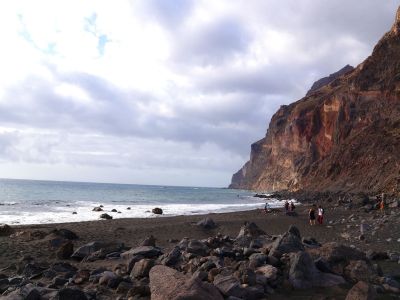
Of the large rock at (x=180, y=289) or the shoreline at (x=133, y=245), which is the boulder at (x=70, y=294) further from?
the large rock at (x=180, y=289)

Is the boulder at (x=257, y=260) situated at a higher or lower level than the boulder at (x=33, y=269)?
higher

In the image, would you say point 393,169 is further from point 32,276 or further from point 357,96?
point 32,276

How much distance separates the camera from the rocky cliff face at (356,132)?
5866cm

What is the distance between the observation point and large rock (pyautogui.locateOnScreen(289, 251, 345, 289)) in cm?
898

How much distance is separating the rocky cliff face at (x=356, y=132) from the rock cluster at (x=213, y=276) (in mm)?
35489

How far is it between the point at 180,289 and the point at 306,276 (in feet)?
10.1

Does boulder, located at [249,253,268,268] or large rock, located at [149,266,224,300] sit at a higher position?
boulder, located at [249,253,268,268]

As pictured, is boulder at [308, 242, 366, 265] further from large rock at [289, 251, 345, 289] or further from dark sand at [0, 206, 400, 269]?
dark sand at [0, 206, 400, 269]

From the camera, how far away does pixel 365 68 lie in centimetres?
7519

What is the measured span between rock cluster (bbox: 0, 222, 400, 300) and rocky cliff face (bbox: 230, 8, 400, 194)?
→ 35.5 m

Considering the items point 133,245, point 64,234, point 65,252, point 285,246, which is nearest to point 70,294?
point 285,246

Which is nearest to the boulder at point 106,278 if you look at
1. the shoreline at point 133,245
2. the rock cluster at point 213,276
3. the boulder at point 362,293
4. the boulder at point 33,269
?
the rock cluster at point 213,276

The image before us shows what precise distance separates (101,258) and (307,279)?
7.32 m

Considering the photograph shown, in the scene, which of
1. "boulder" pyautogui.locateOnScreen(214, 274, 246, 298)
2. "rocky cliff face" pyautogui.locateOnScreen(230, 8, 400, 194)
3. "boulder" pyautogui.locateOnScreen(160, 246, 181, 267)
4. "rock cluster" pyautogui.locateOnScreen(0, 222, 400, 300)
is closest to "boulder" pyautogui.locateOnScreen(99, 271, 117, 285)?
"rock cluster" pyautogui.locateOnScreen(0, 222, 400, 300)
